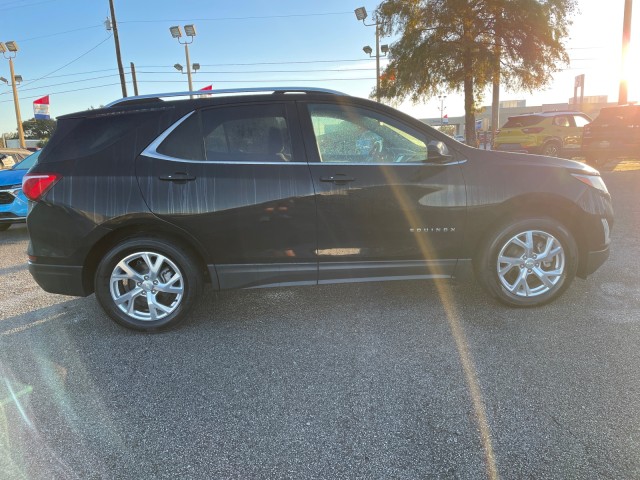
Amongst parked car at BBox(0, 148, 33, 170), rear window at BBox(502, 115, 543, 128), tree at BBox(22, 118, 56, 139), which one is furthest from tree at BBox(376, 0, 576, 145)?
tree at BBox(22, 118, 56, 139)

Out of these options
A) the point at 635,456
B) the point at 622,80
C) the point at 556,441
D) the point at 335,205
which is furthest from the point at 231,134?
the point at 622,80

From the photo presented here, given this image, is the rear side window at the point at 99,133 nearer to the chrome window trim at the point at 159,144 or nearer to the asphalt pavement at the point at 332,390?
the chrome window trim at the point at 159,144

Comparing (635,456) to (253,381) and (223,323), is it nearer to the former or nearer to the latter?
(253,381)

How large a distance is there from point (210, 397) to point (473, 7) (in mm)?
15812

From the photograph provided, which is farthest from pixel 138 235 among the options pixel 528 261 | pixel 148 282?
pixel 528 261

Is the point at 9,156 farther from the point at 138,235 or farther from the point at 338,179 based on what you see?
the point at 338,179

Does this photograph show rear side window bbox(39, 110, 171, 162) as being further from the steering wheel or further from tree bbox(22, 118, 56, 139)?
tree bbox(22, 118, 56, 139)

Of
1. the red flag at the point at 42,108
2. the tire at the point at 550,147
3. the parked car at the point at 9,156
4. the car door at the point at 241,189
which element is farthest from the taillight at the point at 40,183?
the red flag at the point at 42,108

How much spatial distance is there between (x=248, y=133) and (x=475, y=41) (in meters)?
14.2

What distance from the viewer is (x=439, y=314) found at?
376 cm

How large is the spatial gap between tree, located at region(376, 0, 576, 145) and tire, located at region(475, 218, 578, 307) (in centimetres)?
1309

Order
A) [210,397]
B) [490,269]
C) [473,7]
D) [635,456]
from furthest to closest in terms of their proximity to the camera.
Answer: [473,7] < [490,269] < [210,397] < [635,456]

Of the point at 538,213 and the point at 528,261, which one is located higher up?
the point at 538,213

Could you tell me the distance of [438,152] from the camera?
344cm
